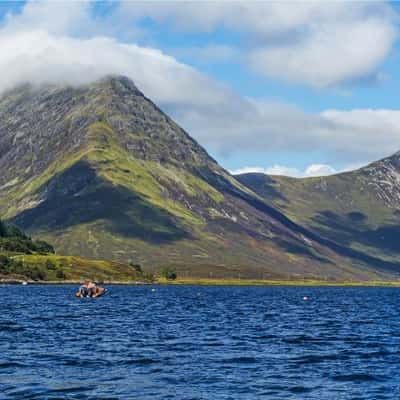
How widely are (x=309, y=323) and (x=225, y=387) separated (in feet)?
230

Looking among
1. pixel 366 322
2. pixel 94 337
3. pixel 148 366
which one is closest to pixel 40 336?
pixel 94 337

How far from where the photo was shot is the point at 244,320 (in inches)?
5197

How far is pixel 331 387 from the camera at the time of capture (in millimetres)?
60062

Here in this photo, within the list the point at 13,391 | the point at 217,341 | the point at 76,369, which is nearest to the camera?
the point at 13,391

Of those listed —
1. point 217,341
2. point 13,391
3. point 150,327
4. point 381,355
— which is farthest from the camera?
point 150,327

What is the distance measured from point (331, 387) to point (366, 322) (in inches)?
3019

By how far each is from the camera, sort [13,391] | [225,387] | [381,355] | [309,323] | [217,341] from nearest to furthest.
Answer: [13,391], [225,387], [381,355], [217,341], [309,323]

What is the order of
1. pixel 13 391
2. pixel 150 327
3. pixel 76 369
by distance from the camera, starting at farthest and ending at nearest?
pixel 150 327, pixel 76 369, pixel 13 391

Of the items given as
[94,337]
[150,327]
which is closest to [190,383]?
[94,337]

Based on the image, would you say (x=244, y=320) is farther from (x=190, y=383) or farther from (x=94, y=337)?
(x=190, y=383)

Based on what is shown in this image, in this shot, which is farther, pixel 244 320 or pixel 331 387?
pixel 244 320

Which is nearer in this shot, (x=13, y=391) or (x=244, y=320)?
(x=13, y=391)

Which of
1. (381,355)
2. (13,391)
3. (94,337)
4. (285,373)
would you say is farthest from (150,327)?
(13,391)

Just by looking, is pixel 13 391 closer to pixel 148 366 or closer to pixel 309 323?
pixel 148 366
